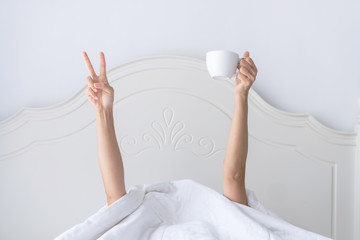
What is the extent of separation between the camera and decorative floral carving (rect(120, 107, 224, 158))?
1.50 m

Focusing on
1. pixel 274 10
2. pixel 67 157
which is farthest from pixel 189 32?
pixel 67 157

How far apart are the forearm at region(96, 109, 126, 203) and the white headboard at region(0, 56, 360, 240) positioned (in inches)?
13.0

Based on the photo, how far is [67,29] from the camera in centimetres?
160

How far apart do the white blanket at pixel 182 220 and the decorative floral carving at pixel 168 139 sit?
0.34 m

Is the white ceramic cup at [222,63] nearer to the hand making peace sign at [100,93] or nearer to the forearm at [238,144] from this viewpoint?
the forearm at [238,144]

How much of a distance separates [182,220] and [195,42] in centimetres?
85

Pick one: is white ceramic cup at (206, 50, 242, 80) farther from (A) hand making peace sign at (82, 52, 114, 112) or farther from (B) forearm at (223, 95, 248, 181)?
(A) hand making peace sign at (82, 52, 114, 112)

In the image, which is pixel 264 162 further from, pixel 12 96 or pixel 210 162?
pixel 12 96

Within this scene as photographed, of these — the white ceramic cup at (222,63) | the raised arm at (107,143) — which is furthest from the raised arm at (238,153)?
the raised arm at (107,143)

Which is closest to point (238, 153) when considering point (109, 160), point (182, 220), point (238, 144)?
point (238, 144)

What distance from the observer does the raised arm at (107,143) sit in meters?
1.13

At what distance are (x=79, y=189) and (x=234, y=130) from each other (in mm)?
724

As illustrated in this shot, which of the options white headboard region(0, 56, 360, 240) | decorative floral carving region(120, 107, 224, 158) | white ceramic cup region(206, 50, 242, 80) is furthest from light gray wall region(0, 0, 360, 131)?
white ceramic cup region(206, 50, 242, 80)

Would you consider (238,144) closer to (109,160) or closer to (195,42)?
(109,160)
